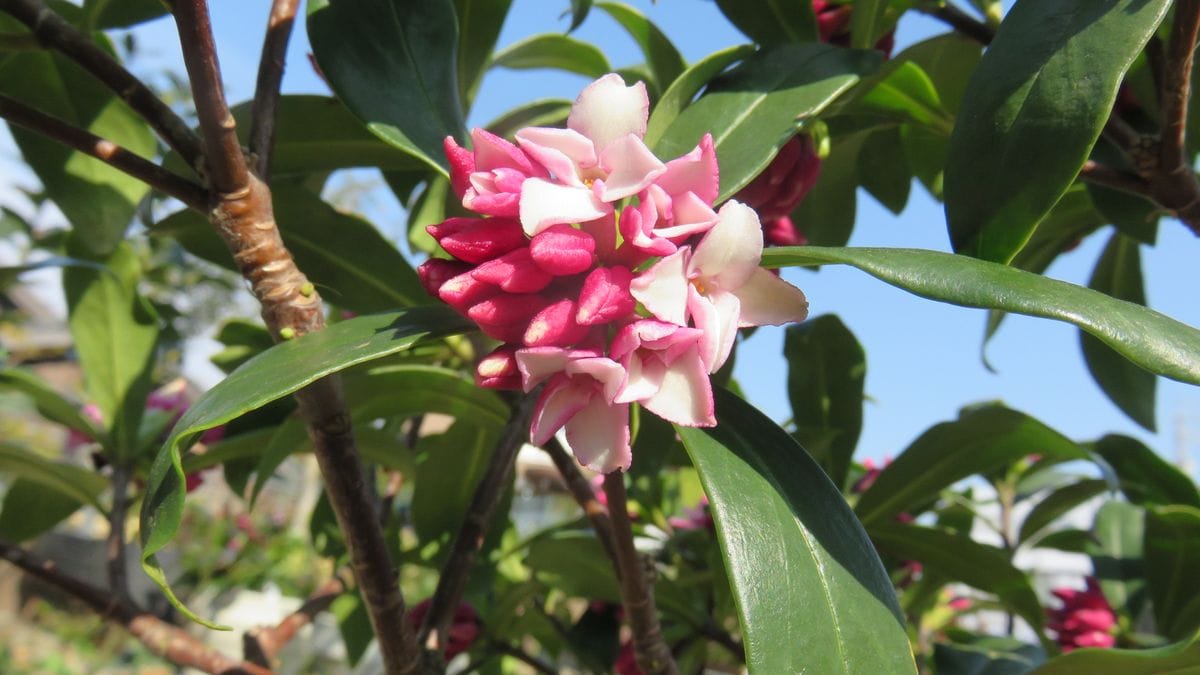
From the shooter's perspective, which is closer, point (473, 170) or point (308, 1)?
A: point (473, 170)

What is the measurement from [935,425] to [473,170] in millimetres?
645

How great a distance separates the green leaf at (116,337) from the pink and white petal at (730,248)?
1.04 metres

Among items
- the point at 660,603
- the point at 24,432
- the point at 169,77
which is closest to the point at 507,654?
the point at 660,603

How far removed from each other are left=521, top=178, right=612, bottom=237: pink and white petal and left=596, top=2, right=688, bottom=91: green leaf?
546 millimetres

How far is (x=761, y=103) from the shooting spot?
2.54 feet

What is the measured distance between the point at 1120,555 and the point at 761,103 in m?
0.99

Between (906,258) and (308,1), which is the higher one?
(308,1)

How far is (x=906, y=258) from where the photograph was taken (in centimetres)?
52

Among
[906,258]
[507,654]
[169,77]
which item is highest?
[169,77]

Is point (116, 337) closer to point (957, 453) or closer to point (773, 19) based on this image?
point (773, 19)

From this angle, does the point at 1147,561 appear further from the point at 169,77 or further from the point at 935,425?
the point at 169,77

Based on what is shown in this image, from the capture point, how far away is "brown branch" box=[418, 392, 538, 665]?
0.86 m

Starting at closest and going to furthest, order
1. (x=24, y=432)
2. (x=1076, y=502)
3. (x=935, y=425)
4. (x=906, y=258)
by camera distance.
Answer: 1. (x=906, y=258)
2. (x=935, y=425)
3. (x=1076, y=502)
4. (x=24, y=432)

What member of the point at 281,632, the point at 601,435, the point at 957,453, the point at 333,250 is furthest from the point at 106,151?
the point at 957,453
